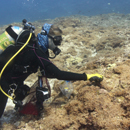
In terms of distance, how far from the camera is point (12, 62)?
6.97 feet

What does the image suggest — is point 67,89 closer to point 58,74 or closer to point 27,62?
point 58,74

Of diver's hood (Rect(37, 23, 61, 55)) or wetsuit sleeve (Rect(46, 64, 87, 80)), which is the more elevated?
diver's hood (Rect(37, 23, 61, 55))

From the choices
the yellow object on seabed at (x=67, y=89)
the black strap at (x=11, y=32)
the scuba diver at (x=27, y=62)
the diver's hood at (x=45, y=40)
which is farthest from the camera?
the yellow object on seabed at (x=67, y=89)

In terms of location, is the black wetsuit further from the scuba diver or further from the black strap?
the black strap

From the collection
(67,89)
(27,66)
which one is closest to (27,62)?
(27,66)

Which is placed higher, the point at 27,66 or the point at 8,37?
the point at 8,37

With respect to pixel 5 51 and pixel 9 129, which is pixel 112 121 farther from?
pixel 5 51

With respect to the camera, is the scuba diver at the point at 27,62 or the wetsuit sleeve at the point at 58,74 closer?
the scuba diver at the point at 27,62

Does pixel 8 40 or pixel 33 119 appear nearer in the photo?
pixel 8 40

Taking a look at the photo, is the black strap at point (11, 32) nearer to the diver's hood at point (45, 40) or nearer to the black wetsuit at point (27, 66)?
the black wetsuit at point (27, 66)

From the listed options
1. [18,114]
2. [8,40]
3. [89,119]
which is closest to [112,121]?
[89,119]

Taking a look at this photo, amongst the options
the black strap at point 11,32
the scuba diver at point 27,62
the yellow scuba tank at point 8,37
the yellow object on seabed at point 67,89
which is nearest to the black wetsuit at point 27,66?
the scuba diver at point 27,62

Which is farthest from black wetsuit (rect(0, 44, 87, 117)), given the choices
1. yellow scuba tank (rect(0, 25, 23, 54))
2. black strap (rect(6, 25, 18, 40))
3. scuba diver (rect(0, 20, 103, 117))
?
black strap (rect(6, 25, 18, 40))

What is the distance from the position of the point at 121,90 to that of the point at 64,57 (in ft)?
15.8
